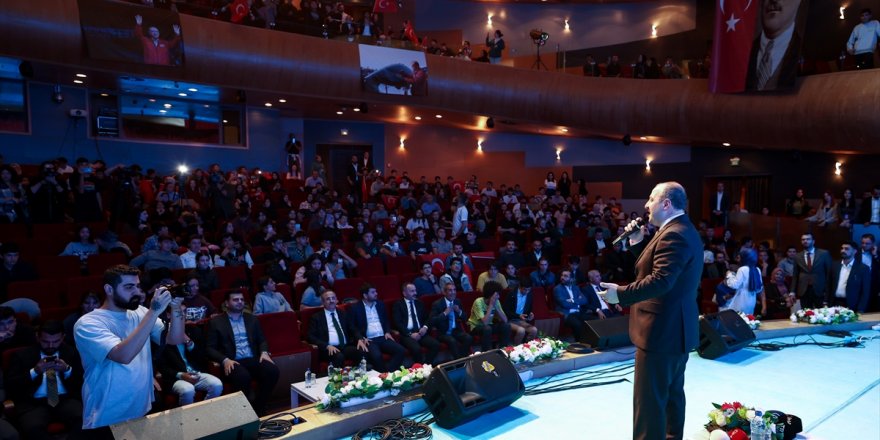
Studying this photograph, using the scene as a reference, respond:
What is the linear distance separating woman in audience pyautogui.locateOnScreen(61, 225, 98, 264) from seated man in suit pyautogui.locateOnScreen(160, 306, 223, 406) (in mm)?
2930

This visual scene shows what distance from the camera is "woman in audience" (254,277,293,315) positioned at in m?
5.89

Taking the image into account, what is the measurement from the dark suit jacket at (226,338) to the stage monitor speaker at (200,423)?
167 centimetres

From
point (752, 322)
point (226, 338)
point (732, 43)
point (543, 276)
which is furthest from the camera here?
point (732, 43)

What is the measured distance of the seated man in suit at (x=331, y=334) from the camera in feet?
18.2

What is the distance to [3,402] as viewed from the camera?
13.0 ft

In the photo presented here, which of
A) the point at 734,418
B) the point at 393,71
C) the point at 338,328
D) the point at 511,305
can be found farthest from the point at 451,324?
the point at 393,71

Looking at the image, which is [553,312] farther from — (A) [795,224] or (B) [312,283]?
(A) [795,224]

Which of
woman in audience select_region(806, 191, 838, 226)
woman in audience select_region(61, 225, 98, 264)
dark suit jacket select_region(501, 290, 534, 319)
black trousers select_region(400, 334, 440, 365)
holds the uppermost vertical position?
woman in audience select_region(806, 191, 838, 226)

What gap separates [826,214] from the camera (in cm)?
1091

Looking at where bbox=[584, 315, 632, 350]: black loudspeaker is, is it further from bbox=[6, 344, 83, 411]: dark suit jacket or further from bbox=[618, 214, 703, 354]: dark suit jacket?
bbox=[6, 344, 83, 411]: dark suit jacket

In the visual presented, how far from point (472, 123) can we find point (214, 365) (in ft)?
38.8

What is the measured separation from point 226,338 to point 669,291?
378cm

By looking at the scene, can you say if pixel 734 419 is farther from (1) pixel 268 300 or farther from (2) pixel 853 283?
(2) pixel 853 283

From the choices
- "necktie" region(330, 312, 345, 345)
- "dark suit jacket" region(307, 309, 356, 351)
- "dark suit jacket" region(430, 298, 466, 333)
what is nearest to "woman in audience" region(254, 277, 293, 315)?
"dark suit jacket" region(307, 309, 356, 351)
